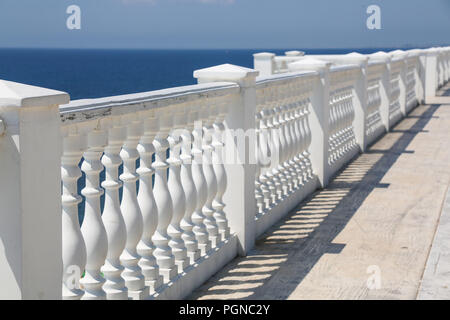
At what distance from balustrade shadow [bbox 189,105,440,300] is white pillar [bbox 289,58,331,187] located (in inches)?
10.0

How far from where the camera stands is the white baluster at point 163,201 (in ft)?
13.1

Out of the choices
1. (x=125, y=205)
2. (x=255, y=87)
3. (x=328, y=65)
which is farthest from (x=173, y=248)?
(x=328, y=65)

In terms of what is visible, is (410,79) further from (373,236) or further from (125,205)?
(125,205)

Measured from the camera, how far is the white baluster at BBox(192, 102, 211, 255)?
15.0 ft

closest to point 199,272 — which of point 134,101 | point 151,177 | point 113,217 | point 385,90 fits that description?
point 151,177

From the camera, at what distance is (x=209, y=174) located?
473 cm

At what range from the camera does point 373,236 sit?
18.3 ft

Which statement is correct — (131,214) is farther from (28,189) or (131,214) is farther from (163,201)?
(28,189)

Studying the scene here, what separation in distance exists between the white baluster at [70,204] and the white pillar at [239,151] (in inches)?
81.1

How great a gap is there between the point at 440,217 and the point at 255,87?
6.47ft

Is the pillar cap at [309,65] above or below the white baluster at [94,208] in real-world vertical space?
above

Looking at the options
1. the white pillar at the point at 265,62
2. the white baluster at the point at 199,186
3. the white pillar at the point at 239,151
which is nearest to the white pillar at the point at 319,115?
the white pillar at the point at 239,151

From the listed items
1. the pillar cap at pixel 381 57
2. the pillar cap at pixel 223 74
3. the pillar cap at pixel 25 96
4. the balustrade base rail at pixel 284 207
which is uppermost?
the pillar cap at pixel 381 57

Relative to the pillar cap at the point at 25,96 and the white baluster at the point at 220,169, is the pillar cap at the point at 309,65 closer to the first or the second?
the white baluster at the point at 220,169
